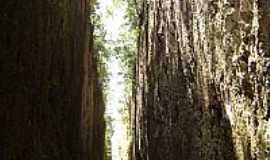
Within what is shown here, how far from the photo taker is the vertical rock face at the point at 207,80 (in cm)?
434

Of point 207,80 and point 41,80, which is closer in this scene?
point 207,80

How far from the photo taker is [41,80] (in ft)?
28.5

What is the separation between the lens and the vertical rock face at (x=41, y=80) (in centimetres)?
766

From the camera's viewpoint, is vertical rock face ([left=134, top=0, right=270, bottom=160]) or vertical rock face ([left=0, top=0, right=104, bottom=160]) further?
vertical rock face ([left=0, top=0, right=104, bottom=160])

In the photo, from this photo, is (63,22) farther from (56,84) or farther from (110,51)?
(110,51)

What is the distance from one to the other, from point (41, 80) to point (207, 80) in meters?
3.35

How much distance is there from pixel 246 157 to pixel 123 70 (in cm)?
1588

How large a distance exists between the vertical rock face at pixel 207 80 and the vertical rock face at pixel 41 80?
1.76 m

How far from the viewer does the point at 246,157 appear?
15.1 feet

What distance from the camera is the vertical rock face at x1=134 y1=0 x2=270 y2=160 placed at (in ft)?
14.3

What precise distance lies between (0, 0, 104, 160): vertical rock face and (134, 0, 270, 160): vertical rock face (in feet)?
5.78

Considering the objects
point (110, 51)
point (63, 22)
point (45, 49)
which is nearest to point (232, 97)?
point (45, 49)

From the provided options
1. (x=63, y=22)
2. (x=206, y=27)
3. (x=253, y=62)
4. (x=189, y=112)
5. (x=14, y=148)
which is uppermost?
(x=63, y=22)

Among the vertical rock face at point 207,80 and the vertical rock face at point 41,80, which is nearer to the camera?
the vertical rock face at point 207,80
